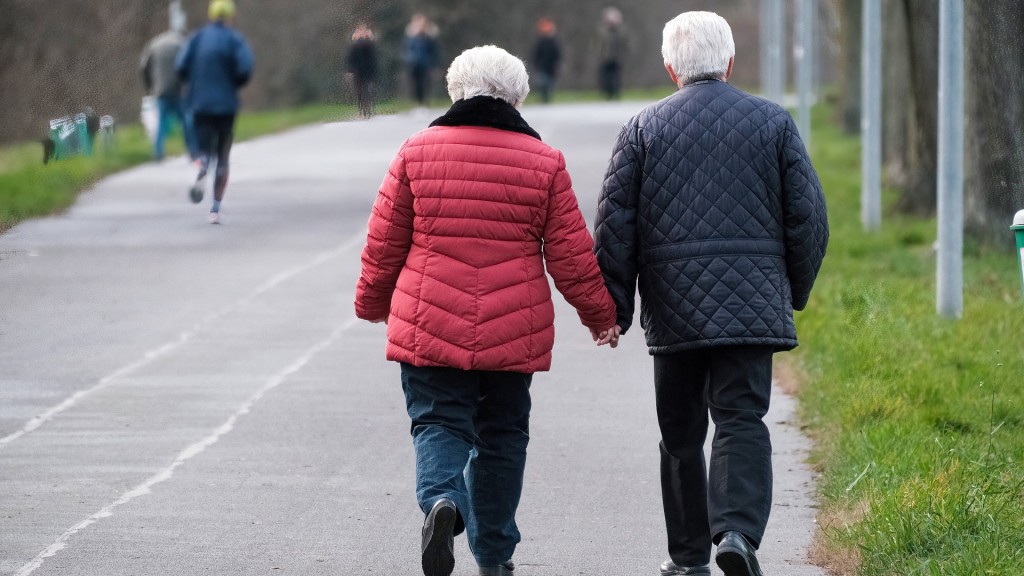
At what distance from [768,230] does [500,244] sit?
80cm

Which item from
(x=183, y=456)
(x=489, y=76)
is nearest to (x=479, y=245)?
(x=489, y=76)

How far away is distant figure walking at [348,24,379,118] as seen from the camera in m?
6.99

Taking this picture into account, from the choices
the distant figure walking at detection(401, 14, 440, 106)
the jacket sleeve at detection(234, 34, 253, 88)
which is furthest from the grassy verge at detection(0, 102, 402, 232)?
the distant figure walking at detection(401, 14, 440, 106)

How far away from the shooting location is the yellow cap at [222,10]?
15164 millimetres

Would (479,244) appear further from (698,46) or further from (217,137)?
(217,137)

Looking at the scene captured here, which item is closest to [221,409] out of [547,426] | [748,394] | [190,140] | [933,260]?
[547,426]

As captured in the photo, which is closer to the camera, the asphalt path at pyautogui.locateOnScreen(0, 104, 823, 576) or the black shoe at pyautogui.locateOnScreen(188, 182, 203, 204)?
the asphalt path at pyautogui.locateOnScreen(0, 104, 823, 576)

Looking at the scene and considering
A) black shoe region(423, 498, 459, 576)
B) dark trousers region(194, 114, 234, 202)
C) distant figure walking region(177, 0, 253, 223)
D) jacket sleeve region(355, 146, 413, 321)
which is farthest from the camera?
dark trousers region(194, 114, 234, 202)

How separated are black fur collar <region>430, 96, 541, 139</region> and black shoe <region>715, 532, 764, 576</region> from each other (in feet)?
4.54

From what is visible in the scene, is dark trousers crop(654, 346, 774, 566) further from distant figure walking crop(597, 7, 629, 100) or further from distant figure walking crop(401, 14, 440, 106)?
distant figure walking crop(597, 7, 629, 100)

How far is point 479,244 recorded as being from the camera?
5.34 metres

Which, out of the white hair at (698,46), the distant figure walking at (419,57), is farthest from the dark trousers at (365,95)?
the distant figure walking at (419,57)

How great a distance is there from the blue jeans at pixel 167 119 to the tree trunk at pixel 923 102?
27.0ft

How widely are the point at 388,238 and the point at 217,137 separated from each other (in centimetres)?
1110
